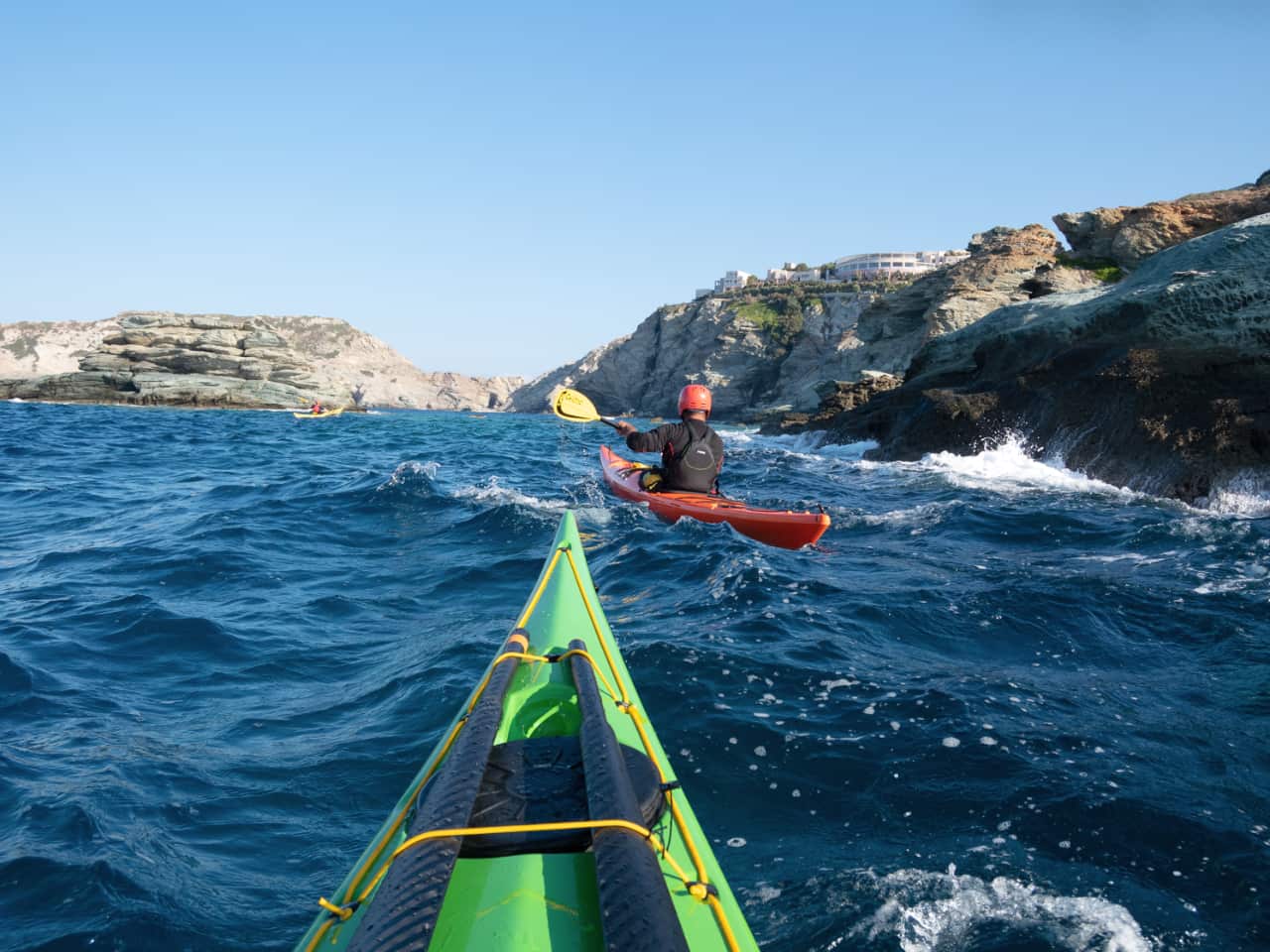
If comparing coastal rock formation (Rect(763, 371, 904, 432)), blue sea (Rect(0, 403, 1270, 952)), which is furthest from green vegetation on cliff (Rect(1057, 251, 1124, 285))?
blue sea (Rect(0, 403, 1270, 952))

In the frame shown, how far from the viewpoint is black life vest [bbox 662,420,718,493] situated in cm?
956

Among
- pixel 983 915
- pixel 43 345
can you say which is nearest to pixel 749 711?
pixel 983 915

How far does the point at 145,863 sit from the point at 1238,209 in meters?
23.5

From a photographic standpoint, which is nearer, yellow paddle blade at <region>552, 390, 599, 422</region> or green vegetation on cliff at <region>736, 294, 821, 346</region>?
yellow paddle blade at <region>552, 390, 599, 422</region>

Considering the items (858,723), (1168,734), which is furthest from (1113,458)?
(858,723)

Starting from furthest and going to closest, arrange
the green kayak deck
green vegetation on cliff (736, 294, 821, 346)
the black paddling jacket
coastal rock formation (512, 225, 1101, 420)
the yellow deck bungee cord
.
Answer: green vegetation on cliff (736, 294, 821, 346)
coastal rock formation (512, 225, 1101, 420)
the black paddling jacket
the yellow deck bungee cord
the green kayak deck

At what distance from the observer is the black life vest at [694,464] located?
9562 millimetres

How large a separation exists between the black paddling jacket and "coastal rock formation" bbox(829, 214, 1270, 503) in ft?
23.8

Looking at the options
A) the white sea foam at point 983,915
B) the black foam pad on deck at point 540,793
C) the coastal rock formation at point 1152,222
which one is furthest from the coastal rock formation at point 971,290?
the black foam pad on deck at point 540,793

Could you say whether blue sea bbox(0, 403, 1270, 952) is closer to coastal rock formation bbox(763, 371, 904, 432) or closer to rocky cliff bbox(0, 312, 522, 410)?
coastal rock formation bbox(763, 371, 904, 432)

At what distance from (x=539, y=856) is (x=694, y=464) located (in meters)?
7.79

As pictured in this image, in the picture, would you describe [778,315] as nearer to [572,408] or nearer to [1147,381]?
[1147,381]

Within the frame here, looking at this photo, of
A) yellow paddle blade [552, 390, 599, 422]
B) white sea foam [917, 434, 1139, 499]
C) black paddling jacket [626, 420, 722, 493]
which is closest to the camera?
black paddling jacket [626, 420, 722, 493]

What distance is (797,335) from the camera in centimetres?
7181
